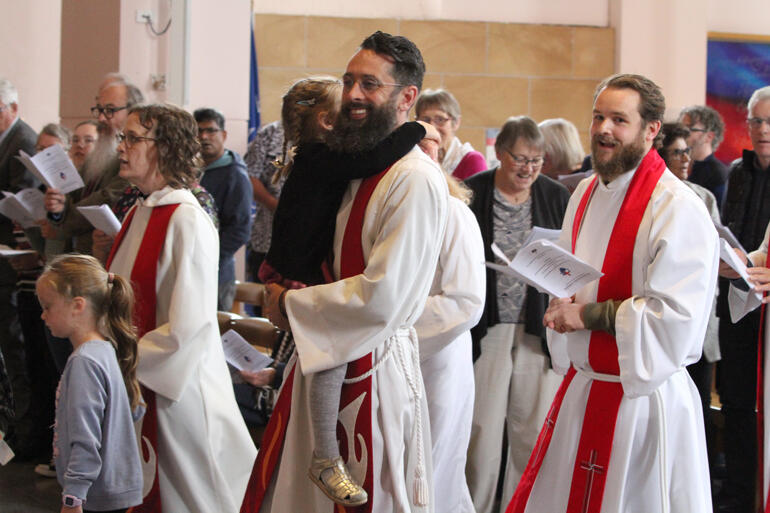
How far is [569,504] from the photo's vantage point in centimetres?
338

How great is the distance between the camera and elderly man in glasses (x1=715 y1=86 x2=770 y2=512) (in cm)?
494

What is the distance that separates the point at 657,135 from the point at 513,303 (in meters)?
1.55

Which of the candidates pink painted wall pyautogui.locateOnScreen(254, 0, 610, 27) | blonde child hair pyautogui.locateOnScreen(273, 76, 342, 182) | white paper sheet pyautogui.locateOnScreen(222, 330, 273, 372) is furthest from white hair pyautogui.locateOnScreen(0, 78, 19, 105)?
pink painted wall pyautogui.locateOnScreen(254, 0, 610, 27)

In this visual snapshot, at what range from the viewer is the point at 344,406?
2.86 m

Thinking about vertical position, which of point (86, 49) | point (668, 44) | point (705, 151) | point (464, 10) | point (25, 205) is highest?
point (464, 10)

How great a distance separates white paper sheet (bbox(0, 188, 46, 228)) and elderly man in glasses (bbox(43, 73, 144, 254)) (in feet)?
0.22

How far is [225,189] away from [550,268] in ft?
11.3

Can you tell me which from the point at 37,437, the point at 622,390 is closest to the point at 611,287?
the point at 622,390

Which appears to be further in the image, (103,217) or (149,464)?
(103,217)

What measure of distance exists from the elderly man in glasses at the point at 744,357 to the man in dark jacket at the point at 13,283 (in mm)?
3843

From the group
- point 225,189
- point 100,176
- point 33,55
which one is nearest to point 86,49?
point 225,189

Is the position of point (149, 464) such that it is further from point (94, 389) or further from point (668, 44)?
point (668, 44)

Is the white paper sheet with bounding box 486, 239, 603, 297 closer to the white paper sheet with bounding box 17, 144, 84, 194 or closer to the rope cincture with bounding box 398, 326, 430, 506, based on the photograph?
the rope cincture with bounding box 398, 326, 430, 506

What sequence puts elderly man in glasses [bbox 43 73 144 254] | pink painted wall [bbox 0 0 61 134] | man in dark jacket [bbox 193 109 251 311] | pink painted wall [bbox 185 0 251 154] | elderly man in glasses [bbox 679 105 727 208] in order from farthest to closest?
pink painted wall [bbox 0 0 61 134]
pink painted wall [bbox 185 0 251 154]
elderly man in glasses [bbox 679 105 727 208]
man in dark jacket [bbox 193 109 251 311]
elderly man in glasses [bbox 43 73 144 254]
